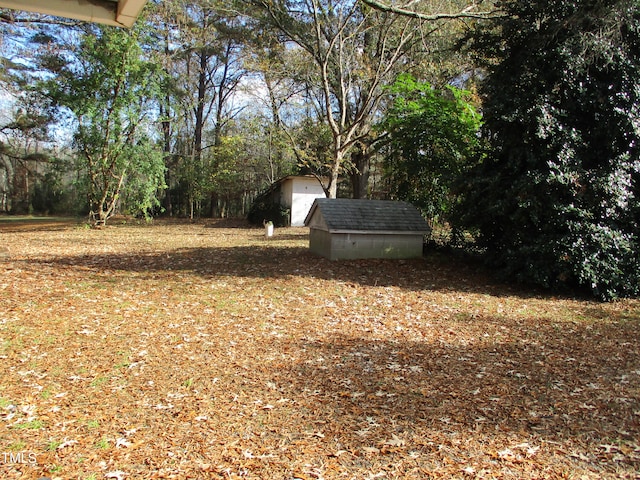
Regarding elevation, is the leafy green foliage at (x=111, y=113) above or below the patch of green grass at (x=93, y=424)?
above

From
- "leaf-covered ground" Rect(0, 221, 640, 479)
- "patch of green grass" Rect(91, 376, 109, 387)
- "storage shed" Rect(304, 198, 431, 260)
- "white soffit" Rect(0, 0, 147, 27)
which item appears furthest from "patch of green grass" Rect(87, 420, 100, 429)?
"storage shed" Rect(304, 198, 431, 260)

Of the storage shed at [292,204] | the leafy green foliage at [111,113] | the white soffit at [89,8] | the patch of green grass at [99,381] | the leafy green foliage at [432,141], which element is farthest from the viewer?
the storage shed at [292,204]

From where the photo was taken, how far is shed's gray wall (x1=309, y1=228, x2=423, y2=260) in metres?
10.9

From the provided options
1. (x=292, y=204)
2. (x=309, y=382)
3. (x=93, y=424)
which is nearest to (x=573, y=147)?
(x=309, y=382)

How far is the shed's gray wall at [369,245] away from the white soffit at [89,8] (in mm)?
7686

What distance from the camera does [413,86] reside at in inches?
479

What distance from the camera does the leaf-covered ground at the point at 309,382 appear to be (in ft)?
9.46

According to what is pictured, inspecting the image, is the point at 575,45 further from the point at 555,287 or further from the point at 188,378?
the point at 188,378

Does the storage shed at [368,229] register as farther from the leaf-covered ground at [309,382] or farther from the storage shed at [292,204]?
the storage shed at [292,204]

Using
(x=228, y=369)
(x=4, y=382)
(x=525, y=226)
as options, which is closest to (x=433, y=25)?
(x=525, y=226)

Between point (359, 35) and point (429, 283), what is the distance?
35.4 feet

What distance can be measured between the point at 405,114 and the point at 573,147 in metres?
5.01

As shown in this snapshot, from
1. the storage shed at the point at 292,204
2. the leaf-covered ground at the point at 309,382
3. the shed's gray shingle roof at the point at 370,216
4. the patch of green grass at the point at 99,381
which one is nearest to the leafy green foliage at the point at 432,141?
the shed's gray shingle roof at the point at 370,216

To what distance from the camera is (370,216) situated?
36.9 feet
